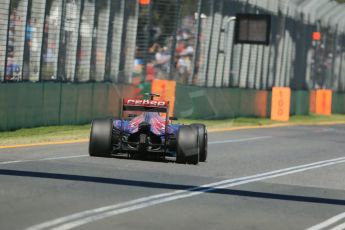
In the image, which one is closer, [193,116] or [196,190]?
[196,190]

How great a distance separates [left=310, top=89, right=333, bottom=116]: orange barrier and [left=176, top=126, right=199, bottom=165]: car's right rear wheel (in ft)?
87.1

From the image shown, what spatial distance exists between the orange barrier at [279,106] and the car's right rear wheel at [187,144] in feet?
68.5

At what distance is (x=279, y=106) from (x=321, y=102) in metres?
6.76

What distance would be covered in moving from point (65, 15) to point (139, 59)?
15.9 feet

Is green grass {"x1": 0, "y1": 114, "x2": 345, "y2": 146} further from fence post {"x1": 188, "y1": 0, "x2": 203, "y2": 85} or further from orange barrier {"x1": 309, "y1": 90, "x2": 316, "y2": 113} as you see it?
orange barrier {"x1": 309, "y1": 90, "x2": 316, "y2": 113}

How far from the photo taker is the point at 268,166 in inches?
669

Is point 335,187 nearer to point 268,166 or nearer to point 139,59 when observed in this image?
point 268,166

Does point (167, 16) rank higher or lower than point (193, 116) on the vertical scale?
higher

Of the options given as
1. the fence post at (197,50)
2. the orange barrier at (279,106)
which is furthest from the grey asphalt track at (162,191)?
the orange barrier at (279,106)

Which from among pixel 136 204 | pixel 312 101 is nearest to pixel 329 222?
pixel 136 204

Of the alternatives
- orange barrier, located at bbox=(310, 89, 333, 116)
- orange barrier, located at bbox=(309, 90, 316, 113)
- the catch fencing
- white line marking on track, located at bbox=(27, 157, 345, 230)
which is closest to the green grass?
the catch fencing

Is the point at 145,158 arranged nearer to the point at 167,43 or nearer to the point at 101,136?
the point at 101,136

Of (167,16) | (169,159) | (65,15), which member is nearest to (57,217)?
(169,159)

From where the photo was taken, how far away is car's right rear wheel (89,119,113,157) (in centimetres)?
1495
